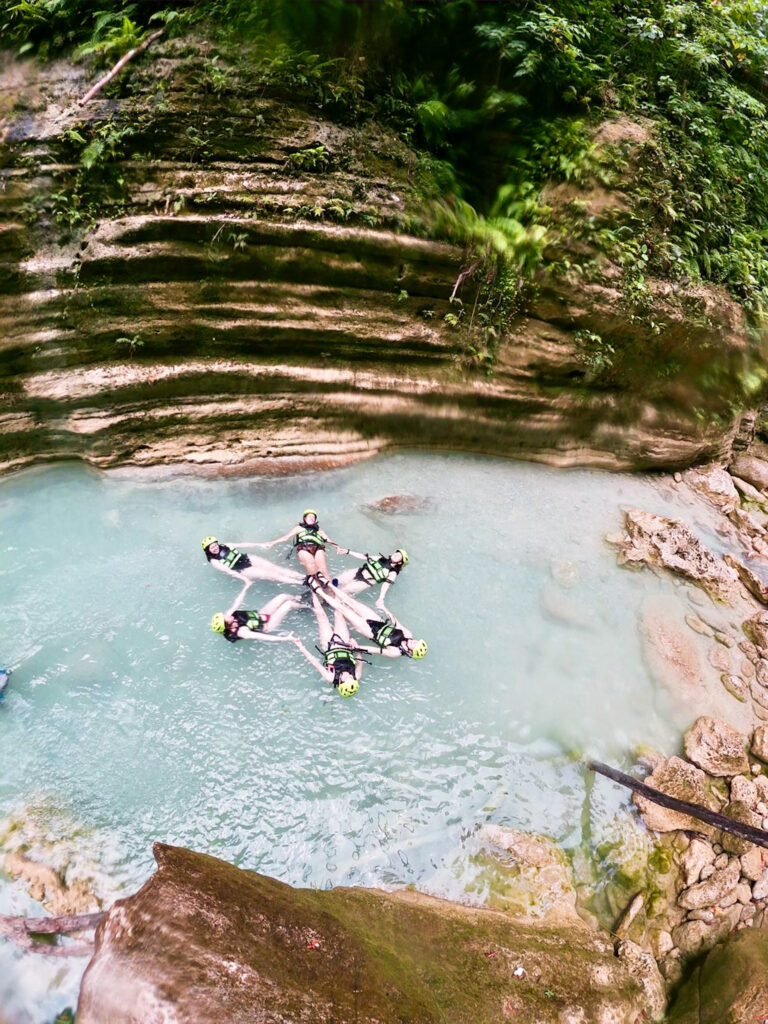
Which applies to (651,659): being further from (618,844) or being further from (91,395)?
(91,395)

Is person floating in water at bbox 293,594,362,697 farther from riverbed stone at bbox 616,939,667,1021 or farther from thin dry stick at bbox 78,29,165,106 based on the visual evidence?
thin dry stick at bbox 78,29,165,106

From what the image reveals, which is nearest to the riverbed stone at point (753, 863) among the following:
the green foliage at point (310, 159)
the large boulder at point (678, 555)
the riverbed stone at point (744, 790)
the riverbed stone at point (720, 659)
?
the riverbed stone at point (744, 790)

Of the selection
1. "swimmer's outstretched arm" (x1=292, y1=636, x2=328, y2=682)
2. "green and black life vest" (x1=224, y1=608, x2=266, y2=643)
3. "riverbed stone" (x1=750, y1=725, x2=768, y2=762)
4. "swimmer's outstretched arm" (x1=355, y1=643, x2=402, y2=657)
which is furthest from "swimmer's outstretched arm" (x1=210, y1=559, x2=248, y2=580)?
"riverbed stone" (x1=750, y1=725, x2=768, y2=762)

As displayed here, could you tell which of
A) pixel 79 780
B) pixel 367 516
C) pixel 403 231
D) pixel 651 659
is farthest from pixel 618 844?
pixel 403 231

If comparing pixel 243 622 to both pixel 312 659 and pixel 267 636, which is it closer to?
pixel 267 636

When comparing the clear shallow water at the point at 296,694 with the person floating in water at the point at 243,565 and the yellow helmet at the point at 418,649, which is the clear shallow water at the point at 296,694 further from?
the yellow helmet at the point at 418,649

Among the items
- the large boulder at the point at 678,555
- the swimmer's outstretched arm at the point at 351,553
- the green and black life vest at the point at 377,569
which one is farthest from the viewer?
the large boulder at the point at 678,555
